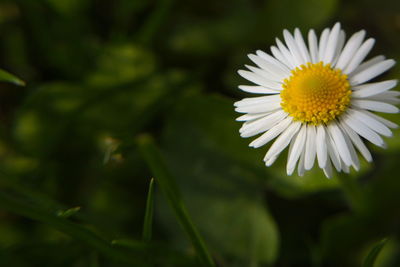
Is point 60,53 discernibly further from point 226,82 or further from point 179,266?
point 179,266

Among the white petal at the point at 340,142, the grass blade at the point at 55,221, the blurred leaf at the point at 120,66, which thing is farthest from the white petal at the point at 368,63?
the blurred leaf at the point at 120,66

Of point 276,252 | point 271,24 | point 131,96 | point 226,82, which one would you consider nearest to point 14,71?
point 131,96

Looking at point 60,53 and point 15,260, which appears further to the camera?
point 60,53

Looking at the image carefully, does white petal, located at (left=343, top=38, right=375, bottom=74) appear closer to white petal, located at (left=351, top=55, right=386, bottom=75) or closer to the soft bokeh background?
white petal, located at (left=351, top=55, right=386, bottom=75)

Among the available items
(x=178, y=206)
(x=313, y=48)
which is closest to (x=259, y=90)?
(x=313, y=48)

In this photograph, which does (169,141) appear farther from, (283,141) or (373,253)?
(373,253)

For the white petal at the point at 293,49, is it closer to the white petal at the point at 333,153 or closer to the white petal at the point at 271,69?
the white petal at the point at 271,69
